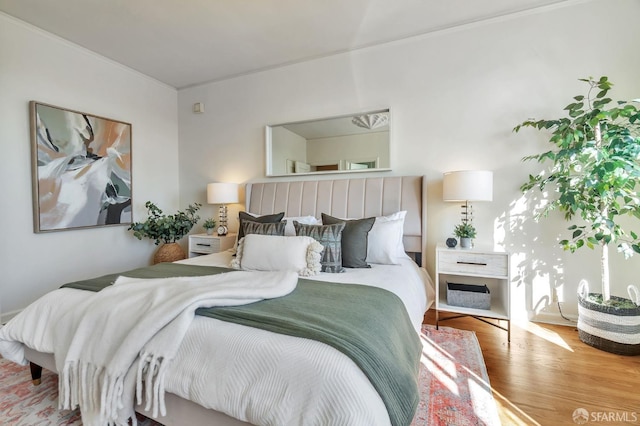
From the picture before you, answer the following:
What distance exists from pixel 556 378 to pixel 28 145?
14.6 feet

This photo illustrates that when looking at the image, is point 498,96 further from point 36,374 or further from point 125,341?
point 36,374

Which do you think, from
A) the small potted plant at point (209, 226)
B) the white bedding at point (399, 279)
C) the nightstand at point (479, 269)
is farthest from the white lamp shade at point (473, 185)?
the small potted plant at point (209, 226)

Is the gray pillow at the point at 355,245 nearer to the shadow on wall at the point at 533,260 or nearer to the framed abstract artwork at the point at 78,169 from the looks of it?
the shadow on wall at the point at 533,260

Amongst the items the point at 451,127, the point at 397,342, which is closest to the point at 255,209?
the point at 451,127

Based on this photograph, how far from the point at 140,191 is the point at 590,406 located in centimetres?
437

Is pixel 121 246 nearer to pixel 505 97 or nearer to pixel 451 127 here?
pixel 451 127

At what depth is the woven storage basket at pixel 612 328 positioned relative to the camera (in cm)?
194

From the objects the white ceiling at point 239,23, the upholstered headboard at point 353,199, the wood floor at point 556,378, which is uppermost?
the white ceiling at point 239,23

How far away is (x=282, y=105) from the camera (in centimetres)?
338

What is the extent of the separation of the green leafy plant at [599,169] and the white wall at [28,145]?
4103 millimetres

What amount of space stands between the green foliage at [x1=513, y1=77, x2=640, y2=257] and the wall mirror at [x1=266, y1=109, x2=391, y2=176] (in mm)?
1253

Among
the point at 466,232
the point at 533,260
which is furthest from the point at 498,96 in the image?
the point at 533,260

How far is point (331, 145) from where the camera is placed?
312cm

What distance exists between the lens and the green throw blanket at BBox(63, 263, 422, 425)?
98cm
